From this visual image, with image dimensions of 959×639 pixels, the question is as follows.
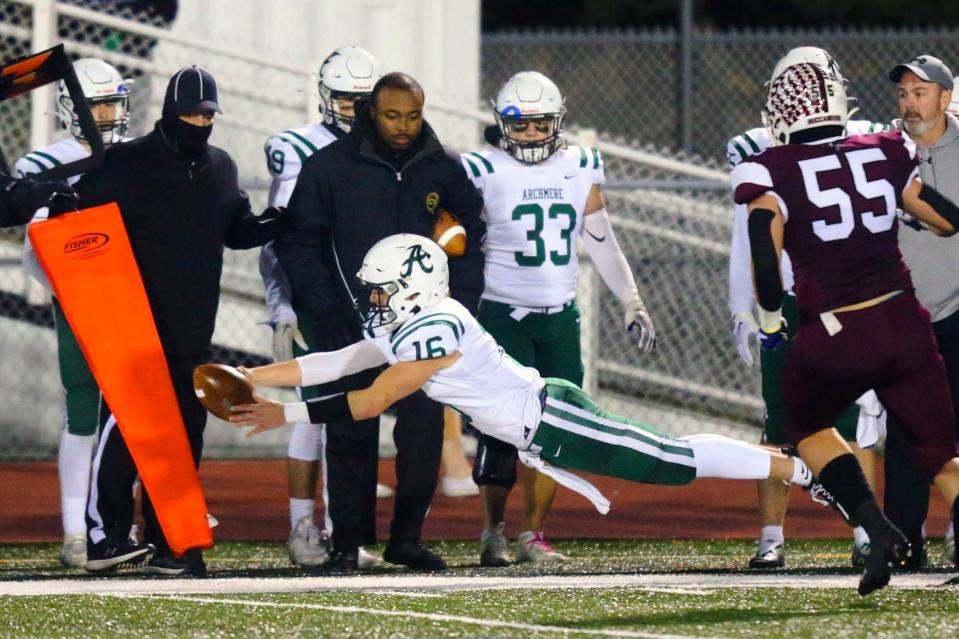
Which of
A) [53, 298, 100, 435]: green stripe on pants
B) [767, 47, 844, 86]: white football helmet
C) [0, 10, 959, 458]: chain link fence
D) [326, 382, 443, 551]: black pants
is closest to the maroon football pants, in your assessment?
[767, 47, 844, 86]: white football helmet

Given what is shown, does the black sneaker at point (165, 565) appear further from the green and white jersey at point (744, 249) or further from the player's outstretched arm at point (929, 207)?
the player's outstretched arm at point (929, 207)

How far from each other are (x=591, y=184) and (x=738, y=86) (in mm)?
9173

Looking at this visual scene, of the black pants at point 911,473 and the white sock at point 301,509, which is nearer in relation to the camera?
the black pants at point 911,473

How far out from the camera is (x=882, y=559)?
5344 millimetres

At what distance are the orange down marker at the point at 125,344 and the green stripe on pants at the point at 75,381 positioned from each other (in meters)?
0.45

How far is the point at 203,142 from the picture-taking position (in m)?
6.50

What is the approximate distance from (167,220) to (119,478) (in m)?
0.84

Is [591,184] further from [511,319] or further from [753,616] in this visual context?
[753,616]

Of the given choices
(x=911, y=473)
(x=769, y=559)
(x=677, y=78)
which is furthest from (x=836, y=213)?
(x=677, y=78)

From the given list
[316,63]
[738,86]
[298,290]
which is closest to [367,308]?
[298,290]

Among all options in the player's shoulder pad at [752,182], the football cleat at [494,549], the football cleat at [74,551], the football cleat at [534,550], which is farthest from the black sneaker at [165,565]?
the player's shoulder pad at [752,182]

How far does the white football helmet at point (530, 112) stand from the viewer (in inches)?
269

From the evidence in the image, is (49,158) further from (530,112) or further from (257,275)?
(257,275)

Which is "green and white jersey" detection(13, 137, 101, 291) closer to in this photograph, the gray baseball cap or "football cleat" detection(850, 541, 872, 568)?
the gray baseball cap
